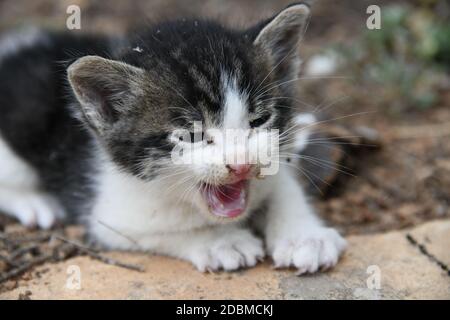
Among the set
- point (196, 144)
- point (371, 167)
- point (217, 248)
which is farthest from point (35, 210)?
point (371, 167)

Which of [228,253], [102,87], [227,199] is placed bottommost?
[228,253]

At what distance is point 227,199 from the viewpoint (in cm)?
290

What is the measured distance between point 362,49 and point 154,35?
9.14 feet

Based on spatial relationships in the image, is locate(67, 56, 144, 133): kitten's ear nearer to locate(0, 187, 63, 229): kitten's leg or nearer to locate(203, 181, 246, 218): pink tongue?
locate(203, 181, 246, 218): pink tongue

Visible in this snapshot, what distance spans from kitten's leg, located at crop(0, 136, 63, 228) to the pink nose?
1688mm

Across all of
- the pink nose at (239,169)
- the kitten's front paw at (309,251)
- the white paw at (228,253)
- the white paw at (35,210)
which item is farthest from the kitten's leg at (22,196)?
the pink nose at (239,169)

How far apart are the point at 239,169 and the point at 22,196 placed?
2.00m

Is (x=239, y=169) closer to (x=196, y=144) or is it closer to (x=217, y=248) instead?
(x=196, y=144)

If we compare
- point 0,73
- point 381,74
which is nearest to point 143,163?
point 0,73

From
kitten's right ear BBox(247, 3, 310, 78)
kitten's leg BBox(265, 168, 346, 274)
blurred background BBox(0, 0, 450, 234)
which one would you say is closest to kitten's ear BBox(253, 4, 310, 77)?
kitten's right ear BBox(247, 3, 310, 78)

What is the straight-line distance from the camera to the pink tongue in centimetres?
287

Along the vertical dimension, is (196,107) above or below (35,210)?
above

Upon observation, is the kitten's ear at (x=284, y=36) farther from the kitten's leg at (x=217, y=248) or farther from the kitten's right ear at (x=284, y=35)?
the kitten's leg at (x=217, y=248)

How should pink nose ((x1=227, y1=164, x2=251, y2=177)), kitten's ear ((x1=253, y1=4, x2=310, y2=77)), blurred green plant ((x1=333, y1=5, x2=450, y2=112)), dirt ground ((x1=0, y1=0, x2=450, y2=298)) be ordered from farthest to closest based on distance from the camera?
blurred green plant ((x1=333, y1=5, x2=450, y2=112)) → dirt ground ((x1=0, y1=0, x2=450, y2=298)) → kitten's ear ((x1=253, y1=4, x2=310, y2=77)) → pink nose ((x1=227, y1=164, x2=251, y2=177))
